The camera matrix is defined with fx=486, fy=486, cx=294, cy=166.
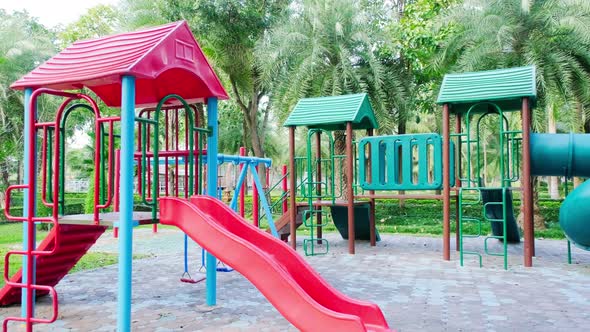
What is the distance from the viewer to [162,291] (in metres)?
6.22

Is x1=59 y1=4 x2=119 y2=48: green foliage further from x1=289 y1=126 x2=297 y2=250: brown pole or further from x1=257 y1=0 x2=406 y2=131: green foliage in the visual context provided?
x1=289 y1=126 x2=297 y2=250: brown pole

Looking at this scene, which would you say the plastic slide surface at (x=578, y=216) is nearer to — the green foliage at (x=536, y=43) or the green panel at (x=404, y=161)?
the green panel at (x=404, y=161)

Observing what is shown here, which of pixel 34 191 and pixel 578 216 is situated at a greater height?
pixel 34 191

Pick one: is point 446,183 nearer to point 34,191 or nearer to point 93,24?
point 34,191

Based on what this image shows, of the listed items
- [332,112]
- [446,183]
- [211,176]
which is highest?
[332,112]

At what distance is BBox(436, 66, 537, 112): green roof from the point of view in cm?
809

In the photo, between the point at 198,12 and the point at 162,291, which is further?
the point at 198,12

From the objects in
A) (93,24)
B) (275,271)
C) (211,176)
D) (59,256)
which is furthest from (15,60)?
(275,271)

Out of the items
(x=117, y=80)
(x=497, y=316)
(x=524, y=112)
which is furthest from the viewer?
(x=524, y=112)

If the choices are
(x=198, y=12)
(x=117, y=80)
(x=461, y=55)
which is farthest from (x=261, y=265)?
(x=198, y=12)

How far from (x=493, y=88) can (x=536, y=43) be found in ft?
15.8

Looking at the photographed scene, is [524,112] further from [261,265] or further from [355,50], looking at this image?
[355,50]

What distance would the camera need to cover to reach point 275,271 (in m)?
3.67

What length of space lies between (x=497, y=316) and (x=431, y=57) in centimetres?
1076
